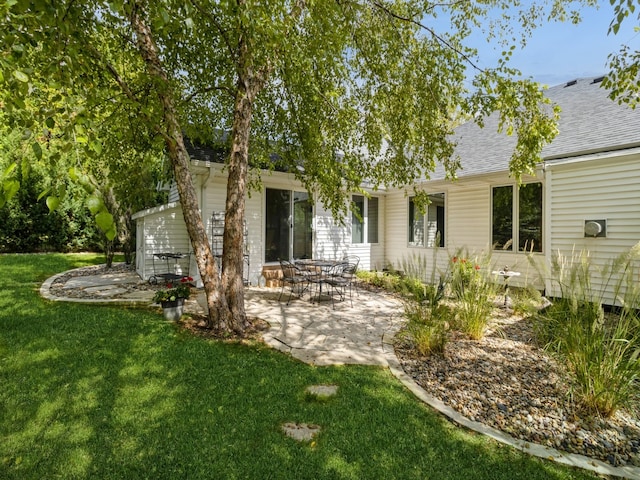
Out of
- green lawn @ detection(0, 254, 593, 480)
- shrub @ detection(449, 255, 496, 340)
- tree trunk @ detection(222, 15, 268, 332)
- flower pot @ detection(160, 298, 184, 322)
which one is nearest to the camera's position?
green lawn @ detection(0, 254, 593, 480)

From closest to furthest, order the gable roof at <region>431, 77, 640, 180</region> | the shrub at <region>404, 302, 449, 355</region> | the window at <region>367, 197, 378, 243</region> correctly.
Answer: the shrub at <region>404, 302, 449, 355</region> < the gable roof at <region>431, 77, 640, 180</region> < the window at <region>367, 197, 378, 243</region>

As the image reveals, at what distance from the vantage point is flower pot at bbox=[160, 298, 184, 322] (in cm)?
549

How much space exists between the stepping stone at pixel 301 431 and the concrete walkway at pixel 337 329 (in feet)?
3.90

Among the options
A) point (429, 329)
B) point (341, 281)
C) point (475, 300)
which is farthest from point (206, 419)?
point (341, 281)

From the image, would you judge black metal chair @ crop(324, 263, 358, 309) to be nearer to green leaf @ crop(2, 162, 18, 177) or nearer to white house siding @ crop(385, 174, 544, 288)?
white house siding @ crop(385, 174, 544, 288)

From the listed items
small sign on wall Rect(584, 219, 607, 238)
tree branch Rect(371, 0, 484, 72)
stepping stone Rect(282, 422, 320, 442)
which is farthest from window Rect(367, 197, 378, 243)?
stepping stone Rect(282, 422, 320, 442)

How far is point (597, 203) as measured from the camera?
22.3 feet

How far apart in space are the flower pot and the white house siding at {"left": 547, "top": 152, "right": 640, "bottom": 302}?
21.6 feet

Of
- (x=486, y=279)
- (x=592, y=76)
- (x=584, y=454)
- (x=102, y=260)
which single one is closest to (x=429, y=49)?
(x=486, y=279)

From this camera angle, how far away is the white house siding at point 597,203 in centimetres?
639

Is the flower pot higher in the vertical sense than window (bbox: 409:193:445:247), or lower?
lower

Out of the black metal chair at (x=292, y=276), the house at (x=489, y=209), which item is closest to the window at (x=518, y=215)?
the house at (x=489, y=209)

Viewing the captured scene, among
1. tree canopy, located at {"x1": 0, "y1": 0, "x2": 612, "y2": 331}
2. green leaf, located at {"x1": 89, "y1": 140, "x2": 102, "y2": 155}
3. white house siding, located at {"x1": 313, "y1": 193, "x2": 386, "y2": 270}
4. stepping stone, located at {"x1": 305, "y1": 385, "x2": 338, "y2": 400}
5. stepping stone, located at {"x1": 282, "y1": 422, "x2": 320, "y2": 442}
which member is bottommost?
stepping stone, located at {"x1": 282, "y1": 422, "x2": 320, "y2": 442}

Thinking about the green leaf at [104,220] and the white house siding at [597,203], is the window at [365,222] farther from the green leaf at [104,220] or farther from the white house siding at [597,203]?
the green leaf at [104,220]
